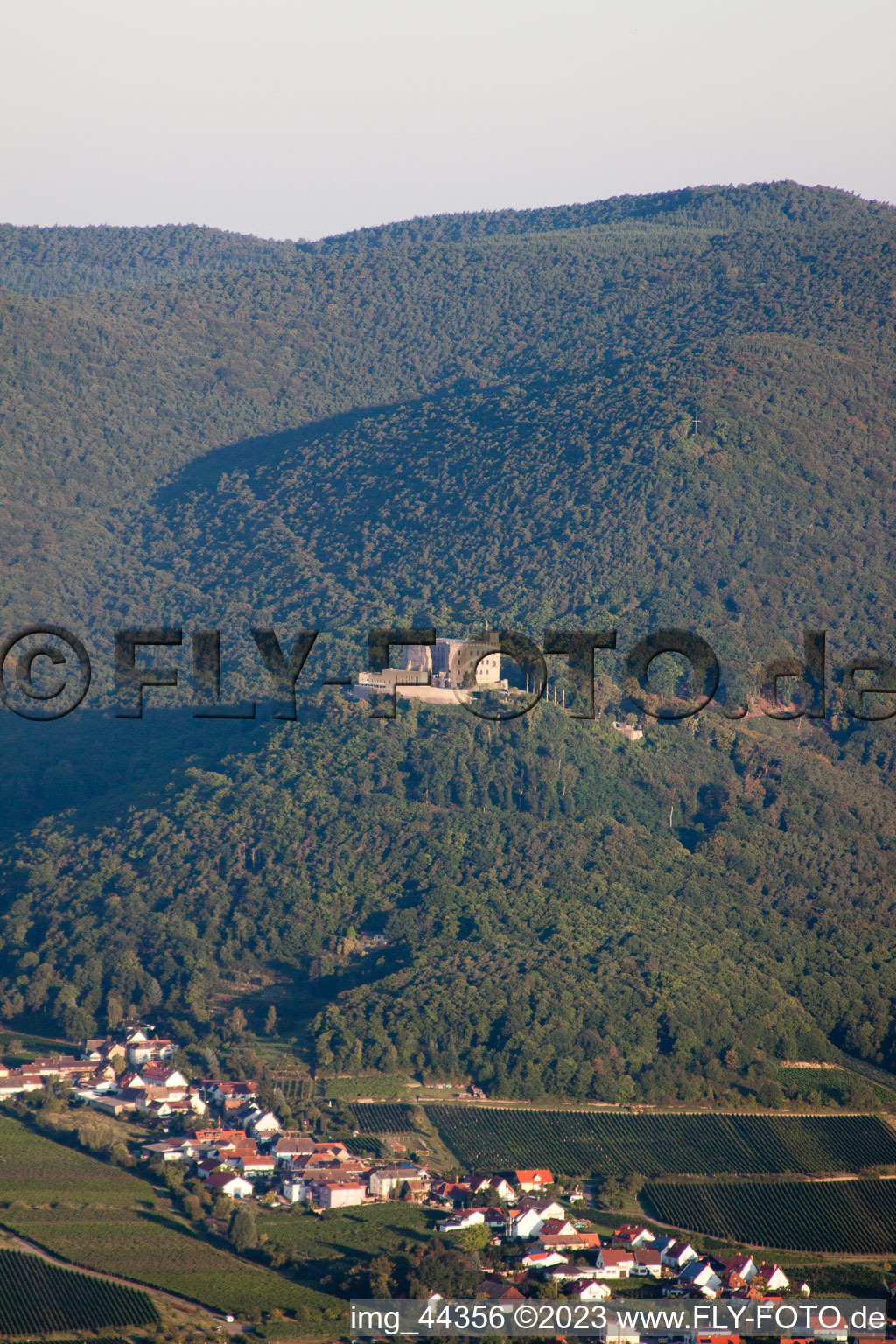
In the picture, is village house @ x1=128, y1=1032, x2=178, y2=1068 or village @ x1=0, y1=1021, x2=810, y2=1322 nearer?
village @ x1=0, y1=1021, x2=810, y2=1322

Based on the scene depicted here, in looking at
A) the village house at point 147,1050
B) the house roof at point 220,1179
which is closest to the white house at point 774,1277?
the house roof at point 220,1179

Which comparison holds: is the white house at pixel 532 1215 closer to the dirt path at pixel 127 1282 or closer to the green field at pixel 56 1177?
the dirt path at pixel 127 1282

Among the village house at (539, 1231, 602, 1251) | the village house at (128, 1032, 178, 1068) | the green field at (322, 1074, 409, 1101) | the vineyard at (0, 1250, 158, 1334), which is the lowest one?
the vineyard at (0, 1250, 158, 1334)

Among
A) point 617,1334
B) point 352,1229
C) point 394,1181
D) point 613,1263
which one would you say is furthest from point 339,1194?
point 617,1334

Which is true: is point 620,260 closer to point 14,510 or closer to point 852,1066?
point 14,510

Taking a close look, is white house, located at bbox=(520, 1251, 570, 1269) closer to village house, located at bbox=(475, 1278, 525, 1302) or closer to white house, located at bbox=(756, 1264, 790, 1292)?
village house, located at bbox=(475, 1278, 525, 1302)

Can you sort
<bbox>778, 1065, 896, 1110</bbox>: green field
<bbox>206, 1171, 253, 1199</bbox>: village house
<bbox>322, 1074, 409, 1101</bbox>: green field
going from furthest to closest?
<bbox>778, 1065, 896, 1110</bbox>: green field → <bbox>322, 1074, 409, 1101</bbox>: green field → <bbox>206, 1171, 253, 1199</bbox>: village house

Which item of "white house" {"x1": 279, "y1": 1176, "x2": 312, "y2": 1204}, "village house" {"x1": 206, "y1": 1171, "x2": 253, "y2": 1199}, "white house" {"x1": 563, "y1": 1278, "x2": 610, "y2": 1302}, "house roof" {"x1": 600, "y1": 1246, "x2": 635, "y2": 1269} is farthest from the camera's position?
"village house" {"x1": 206, "y1": 1171, "x2": 253, "y2": 1199}

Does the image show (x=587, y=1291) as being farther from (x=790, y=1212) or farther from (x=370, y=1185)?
→ (x=790, y=1212)

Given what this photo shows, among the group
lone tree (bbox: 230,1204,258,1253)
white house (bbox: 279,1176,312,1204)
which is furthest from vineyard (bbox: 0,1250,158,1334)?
white house (bbox: 279,1176,312,1204)
